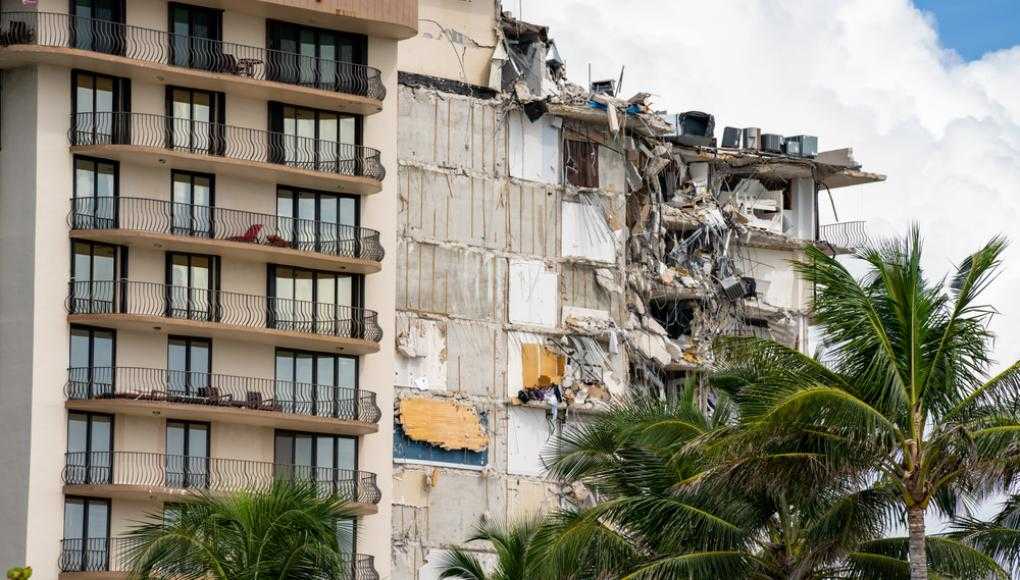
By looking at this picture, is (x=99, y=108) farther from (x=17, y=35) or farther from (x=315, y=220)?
(x=315, y=220)

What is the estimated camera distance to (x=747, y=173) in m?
102

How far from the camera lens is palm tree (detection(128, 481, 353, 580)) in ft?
178

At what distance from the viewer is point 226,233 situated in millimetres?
80375

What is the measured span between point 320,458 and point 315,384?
2283 mm

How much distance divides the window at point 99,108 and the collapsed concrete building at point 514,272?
1230cm

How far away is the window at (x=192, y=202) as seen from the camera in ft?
261

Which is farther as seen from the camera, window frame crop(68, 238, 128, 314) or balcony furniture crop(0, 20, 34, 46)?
balcony furniture crop(0, 20, 34, 46)

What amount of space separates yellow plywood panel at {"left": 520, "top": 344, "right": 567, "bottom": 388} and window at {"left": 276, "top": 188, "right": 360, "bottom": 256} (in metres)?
10.4

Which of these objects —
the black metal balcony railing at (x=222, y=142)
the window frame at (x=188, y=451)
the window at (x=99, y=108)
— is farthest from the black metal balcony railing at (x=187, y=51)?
the window frame at (x=188, y=451)

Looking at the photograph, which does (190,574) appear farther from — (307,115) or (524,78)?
(524,78)

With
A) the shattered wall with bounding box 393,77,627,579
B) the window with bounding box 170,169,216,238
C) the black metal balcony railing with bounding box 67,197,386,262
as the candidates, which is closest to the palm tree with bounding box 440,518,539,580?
the black metal balcony railing with bounding box 67,197,386,262

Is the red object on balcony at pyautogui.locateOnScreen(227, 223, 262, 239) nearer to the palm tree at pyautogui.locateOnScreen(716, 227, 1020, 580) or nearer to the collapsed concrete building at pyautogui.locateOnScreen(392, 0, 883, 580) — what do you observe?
the collapsed concrete building at pyautogui.locateOnScreen(392, 0, 883, 580)

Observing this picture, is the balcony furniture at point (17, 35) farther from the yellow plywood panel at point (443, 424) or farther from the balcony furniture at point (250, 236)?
the yellow plywood panel at point (443, 424)

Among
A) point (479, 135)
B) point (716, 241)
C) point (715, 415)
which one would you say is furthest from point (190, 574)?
point (716, 241)
